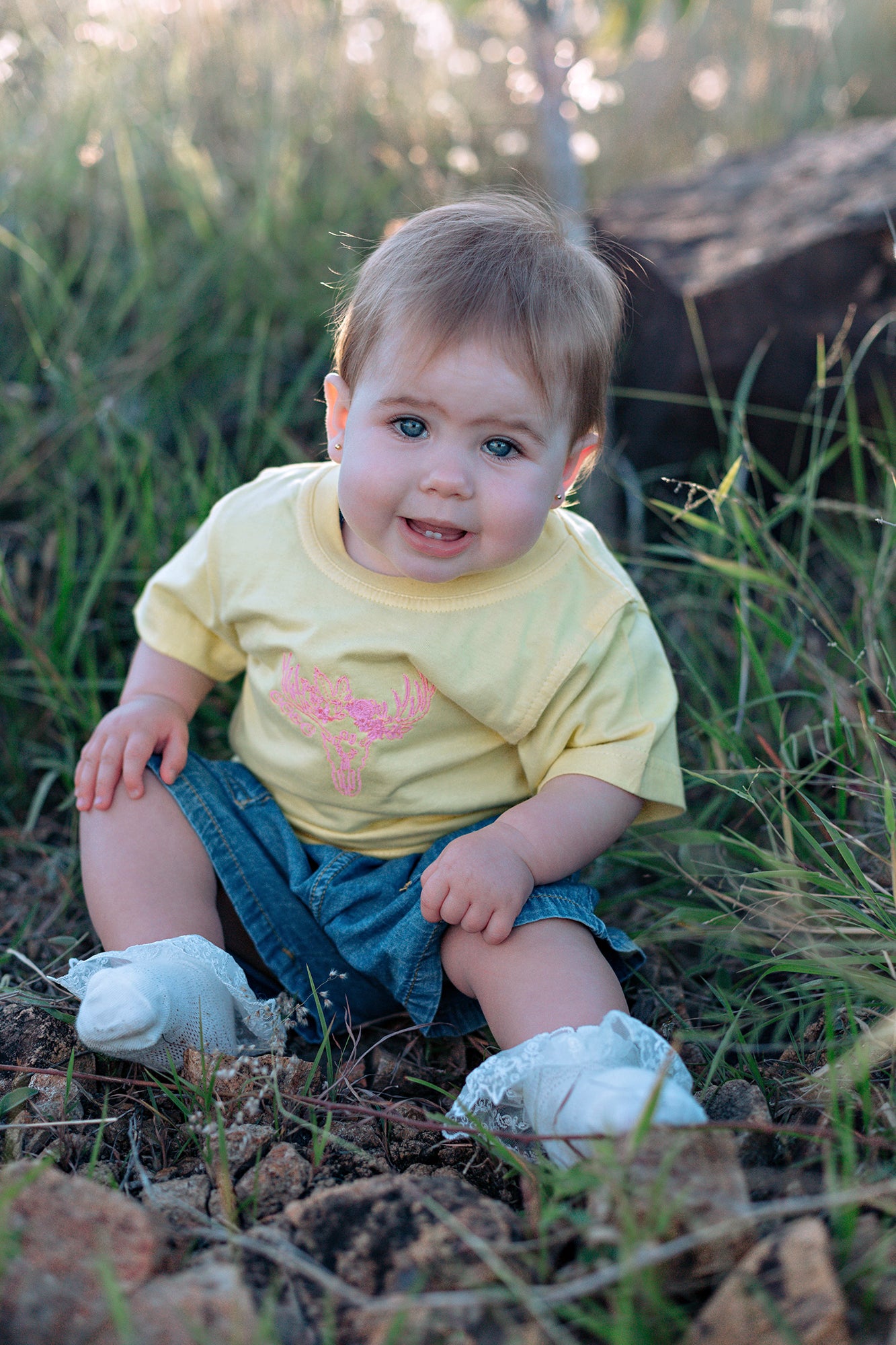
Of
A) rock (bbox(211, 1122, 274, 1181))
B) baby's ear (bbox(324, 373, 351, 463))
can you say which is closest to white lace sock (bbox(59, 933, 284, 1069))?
rock (bbox(211, 1122, 274, 1181))

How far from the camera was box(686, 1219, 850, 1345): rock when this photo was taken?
834 mm

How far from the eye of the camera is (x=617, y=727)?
150cm

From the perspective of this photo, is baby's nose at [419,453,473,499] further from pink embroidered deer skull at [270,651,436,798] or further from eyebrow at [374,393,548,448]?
pink embroidered deer skull at [270,651,436,798]

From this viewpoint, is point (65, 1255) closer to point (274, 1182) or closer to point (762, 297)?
point (274, 1182)

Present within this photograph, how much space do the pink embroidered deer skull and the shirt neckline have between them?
0.13 metres

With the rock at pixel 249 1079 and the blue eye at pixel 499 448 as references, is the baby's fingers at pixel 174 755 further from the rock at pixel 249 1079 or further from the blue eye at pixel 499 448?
the blue eye at pixel 499 448

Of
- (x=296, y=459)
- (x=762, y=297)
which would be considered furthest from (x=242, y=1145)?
(x=762, y=297)

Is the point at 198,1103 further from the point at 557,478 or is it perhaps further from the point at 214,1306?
the point at 557,478

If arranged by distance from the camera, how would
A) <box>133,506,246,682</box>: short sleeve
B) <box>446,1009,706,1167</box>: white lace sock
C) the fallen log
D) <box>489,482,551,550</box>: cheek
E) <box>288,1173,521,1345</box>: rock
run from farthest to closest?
the fallen log, <box>133,506,246,682</box>: short sleeve, <box>489,482,551,550</box>: cheek, <box>446,1009,706,1167</box>: white lace sock, <box>288,1173,521,1345</box>: rock

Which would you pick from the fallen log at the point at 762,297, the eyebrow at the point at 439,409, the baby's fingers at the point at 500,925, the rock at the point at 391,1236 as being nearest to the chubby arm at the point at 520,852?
the baby's fingers at the point at 500,925

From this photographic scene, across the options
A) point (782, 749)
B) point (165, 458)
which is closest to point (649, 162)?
point (165, 458)

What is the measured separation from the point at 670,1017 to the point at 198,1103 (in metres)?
0.67

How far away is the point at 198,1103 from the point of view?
131cm

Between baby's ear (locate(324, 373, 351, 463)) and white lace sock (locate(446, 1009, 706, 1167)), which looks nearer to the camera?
white lace sock (locate(446, 1009, 706, 1167))
